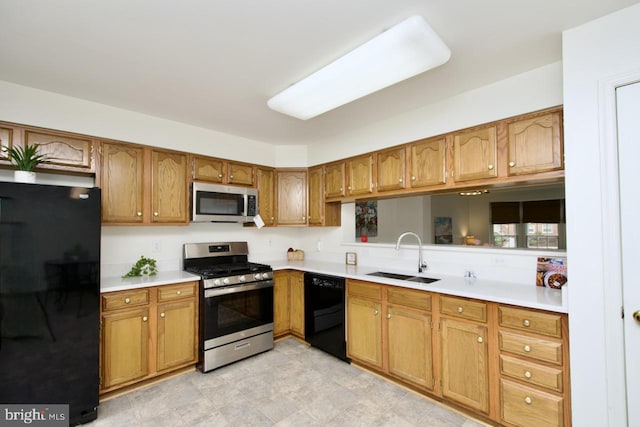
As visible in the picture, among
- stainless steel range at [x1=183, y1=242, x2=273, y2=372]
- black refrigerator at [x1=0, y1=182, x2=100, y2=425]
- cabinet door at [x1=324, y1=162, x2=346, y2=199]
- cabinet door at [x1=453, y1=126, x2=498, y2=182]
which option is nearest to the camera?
black refrigerator at [x1=0, y1=182, x2=100, y2=425]

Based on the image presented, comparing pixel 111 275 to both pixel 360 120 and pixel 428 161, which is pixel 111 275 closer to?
pixel 360 120

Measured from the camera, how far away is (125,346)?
2.48 metres

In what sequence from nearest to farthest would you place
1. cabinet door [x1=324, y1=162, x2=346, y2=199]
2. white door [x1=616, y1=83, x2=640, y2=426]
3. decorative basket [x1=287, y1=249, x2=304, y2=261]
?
white door [x1=616, y1=83, x2=640, y2=426] < cabinet door [x1=324, y1=162, x2=346, y2=199] < decorative basket [x1=287, y1=249, x2=304, y2=261]

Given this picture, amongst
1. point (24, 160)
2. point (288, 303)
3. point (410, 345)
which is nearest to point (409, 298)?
point (410, 345)

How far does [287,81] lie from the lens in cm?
232

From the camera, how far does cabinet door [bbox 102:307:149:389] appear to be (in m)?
2.38

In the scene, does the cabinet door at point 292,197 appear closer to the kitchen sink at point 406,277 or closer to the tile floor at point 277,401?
the kitchen sink at point 406,277

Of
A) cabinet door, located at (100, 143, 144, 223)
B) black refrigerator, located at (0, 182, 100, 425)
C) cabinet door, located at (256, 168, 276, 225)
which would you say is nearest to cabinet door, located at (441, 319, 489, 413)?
cabinet door, located at (256, 168, 276, 225)

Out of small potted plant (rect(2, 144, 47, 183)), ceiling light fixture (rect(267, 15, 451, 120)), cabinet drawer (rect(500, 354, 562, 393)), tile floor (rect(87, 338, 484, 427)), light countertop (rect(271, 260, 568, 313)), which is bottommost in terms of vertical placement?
tile floor (rect(87, 338, 484, 427))

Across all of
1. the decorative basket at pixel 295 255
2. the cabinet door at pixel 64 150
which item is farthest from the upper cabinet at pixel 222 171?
the decorative basket at pixel 295 255

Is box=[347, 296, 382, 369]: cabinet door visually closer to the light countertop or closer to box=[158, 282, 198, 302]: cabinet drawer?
the light countertop

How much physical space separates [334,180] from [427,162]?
1.23 m

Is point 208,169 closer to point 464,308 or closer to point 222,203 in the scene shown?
point 222,203

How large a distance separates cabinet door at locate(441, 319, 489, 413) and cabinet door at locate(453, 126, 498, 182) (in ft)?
3.84
